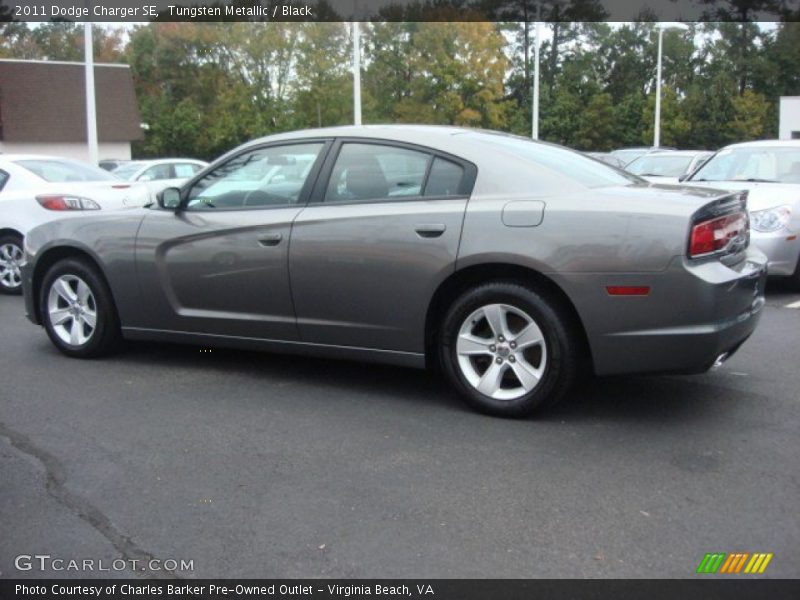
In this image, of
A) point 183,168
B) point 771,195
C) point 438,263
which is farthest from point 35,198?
point 183,168

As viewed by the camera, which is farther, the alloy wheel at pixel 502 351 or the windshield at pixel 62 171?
the windshield at pixel 62 171

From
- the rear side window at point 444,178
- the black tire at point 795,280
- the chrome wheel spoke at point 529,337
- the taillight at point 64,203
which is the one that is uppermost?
the rear side window at point 444,178

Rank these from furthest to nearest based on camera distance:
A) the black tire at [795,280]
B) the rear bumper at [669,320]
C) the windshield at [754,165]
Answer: the windshield at [754,165], the black tire at [795,280], the rear bumper at [669,320]

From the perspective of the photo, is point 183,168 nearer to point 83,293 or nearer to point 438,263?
point 83,293

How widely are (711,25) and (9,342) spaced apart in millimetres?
56300

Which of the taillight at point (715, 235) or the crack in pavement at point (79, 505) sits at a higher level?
the taillight at point (715, 235)

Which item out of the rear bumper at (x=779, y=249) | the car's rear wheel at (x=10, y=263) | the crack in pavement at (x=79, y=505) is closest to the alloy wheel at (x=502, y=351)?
the crack in pavement at (x=79, y=505)

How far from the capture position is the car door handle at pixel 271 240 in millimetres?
5223

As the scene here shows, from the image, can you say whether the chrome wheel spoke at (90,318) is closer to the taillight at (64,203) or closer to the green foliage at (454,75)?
the taillight at (64,203)

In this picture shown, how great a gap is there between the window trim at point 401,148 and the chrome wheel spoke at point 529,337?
2.59 feet

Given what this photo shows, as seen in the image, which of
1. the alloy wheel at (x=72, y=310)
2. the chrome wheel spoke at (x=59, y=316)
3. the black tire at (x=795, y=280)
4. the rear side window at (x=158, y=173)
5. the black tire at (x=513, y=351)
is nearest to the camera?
the black tire at (x=513, y=351)
